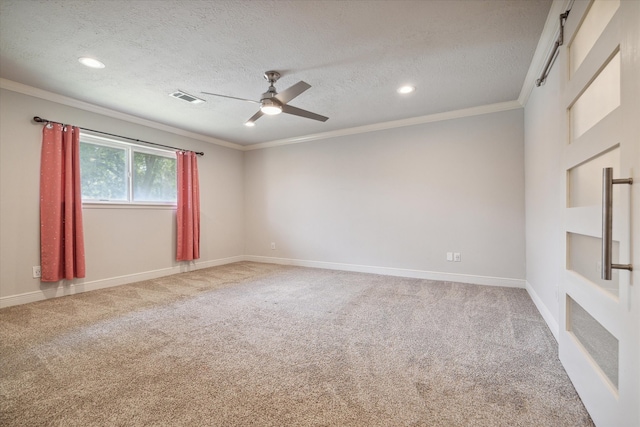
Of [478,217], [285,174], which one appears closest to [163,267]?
[285,174]

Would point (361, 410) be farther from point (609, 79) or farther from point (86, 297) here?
point (86, 297)

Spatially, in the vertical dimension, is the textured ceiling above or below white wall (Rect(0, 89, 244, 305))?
above

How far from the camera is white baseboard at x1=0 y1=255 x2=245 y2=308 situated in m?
3.13

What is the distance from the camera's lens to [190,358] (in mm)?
1953

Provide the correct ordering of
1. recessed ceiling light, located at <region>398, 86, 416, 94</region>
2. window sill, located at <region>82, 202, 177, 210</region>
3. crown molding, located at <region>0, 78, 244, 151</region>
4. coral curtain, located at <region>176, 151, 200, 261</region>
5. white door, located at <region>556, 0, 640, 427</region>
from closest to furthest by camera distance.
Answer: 1. white door, located at <region>556, 0, 640, 427</region>
2. crown molding, located at <region>0, 78, 244, 151</region>
3. recessed ceiling light, located at <region>398, 86, 416, 94</region>
4. window sill, located at <region>82, 202, 177, 210</region>
5. coral curtain, located at <region>176, 151, 200, 261</region>

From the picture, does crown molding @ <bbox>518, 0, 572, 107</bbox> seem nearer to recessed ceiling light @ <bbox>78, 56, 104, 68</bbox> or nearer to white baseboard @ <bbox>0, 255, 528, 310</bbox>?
white baseboard @ <bbox>0, 255, 528, 310</bbox>

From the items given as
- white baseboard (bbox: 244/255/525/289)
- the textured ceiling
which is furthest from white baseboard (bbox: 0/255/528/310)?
the textured ceiling

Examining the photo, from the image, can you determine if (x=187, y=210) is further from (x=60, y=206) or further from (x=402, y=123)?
(x=402, y=123)

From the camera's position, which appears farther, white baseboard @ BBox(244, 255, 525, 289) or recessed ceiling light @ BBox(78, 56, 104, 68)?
white baseboard @ BBox(244, 255, 525, 289)

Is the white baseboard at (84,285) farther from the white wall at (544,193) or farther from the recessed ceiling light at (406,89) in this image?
the white wall at (544,193)

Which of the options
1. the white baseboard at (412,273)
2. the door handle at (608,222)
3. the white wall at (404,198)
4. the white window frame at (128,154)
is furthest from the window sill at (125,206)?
the door handle at (608,222)

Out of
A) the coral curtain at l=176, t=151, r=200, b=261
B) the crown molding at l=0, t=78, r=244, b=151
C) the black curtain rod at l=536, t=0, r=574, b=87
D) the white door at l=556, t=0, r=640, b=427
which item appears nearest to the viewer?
the white door at l=556, t=0, r=640, b=427

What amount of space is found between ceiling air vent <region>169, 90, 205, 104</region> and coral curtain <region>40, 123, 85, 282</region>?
1.39 metres

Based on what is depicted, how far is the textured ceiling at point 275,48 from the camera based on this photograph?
77.5 inches
